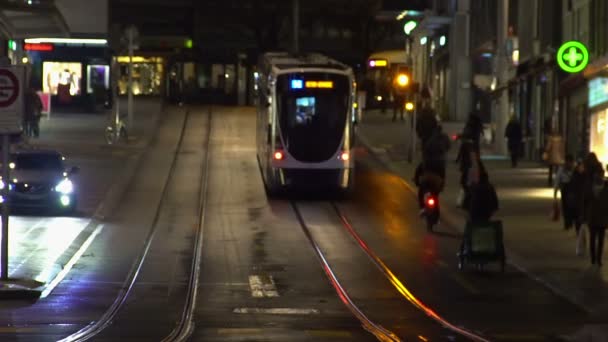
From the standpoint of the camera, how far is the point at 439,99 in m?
66.3

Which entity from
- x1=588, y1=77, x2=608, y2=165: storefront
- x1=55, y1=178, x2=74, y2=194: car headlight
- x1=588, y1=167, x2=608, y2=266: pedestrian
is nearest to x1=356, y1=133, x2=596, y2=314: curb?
x1=588, y1=167, x2=608, y2=266: pedestrian

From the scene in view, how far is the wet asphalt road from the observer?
15117 millimetres

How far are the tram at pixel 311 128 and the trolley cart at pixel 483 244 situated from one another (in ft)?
37.0

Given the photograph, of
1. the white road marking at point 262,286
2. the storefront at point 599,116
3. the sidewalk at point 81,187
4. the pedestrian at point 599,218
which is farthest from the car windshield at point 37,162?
the storefront at point 599,116

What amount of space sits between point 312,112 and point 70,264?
12384 millimetres

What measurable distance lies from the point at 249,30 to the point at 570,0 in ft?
145

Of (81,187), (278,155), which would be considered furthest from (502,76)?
(81,187)

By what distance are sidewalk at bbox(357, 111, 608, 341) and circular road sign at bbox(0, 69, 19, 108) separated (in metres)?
8.39

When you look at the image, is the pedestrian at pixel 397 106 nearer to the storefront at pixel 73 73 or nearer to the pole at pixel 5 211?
the storefront at pixel 73 73

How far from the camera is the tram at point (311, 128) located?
1261 inches

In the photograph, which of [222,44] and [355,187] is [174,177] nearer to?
[355,187]

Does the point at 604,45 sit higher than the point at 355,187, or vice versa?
the point at 604,45

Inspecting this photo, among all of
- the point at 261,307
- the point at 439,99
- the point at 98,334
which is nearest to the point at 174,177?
the point at 261,307

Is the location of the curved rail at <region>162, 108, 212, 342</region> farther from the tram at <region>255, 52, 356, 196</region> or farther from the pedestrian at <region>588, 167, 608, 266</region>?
the pedestrian at <region>588, 167, 608, 266</region>
